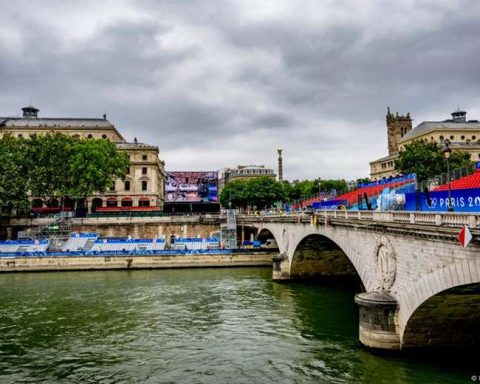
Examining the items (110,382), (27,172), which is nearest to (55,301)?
(110,382)

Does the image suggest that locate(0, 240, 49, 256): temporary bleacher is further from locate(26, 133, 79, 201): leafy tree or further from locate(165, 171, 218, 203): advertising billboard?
locate(165, 171, 218, 203): advertising billboard

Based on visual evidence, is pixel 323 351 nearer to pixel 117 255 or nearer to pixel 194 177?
pixel 117 255

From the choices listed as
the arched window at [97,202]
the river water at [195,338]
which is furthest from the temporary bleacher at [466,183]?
the arched window at [97,202]

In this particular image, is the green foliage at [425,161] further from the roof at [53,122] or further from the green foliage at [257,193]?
the roof at [53,122]

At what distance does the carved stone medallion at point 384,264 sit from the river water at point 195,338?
3346mm

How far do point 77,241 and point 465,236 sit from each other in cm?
6295

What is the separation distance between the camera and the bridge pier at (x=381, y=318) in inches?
788

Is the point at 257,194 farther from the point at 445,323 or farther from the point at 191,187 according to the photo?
the point at 445,323

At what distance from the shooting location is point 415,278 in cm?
1852

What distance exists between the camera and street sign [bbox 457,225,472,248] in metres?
13.9

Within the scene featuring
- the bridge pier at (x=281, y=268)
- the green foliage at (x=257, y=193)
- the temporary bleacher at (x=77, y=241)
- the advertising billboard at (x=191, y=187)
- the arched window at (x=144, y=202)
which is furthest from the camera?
the green foliage at (x=257, y=193)

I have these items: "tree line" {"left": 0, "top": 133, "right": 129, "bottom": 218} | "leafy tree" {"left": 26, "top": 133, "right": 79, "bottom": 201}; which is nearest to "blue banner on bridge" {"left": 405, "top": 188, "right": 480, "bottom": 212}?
"tree line" {"left": 0, "top": 133, "right": 129, "bottom": 218}

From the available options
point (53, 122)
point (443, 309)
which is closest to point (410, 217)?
point (443, 309)

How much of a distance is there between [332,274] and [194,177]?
66.1m
